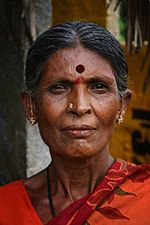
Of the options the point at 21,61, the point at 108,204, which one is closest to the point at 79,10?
the point at 21,61

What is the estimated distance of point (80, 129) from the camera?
275 cm

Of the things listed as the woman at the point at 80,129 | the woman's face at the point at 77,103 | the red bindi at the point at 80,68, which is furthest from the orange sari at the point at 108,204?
the red bindi at the point at 80,68

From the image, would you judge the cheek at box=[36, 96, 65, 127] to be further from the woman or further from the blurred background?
the blurred background

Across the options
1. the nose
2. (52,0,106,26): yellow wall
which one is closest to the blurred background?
(52,0,106,26): yellow wall

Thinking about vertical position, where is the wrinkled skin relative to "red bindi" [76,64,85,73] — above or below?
below

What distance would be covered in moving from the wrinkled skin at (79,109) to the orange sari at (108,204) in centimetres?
8

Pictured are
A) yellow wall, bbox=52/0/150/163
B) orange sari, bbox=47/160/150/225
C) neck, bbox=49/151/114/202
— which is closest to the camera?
orange sari, bbox=47/160/150/225

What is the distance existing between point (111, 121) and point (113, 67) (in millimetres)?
217

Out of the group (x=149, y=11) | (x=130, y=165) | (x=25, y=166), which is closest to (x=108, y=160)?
(x=130, y=165)

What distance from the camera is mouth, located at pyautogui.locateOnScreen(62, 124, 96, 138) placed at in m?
2.75

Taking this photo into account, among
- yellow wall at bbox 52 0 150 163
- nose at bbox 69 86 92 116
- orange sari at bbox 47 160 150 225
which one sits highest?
nose at bbox 69 86 92 116

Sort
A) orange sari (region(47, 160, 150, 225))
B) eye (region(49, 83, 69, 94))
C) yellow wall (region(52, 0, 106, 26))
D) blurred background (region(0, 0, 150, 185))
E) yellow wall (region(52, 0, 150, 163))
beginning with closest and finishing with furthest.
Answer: orange sari (region(47, 160, 150, 225)) < eye (region(49, 83, 69, 94)) < blurred background (region(0, 0, 150, 185)) < yellow wall (region(52, 0, 106, 26)) < yellow wall (region(52, 0, 150, 163))

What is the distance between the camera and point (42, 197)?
3020 millimetres

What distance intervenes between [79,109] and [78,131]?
0.29 feet
